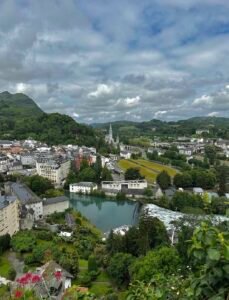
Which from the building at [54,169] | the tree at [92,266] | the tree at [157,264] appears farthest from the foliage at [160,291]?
the building at [54,169]

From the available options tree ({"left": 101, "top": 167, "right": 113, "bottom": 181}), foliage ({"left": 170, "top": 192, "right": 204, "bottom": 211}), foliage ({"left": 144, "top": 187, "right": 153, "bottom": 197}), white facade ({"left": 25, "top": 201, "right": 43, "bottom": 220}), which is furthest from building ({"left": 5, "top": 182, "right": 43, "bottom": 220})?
tree ({"left": 101, "top": 167, "right": 113, "bottom": 181})

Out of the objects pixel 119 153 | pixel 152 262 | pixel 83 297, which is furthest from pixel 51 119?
pixel 83 297

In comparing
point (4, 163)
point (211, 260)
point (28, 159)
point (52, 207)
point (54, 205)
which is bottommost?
point (52, 207)

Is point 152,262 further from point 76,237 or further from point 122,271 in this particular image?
point 76,237

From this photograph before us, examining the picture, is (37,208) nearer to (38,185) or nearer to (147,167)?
(38,185)

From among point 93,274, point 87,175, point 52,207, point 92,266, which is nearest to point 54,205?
point 52,207

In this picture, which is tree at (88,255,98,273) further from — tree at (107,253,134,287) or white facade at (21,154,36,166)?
white facade at (21,154,36,166)

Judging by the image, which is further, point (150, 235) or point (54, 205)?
point (54, 205)
